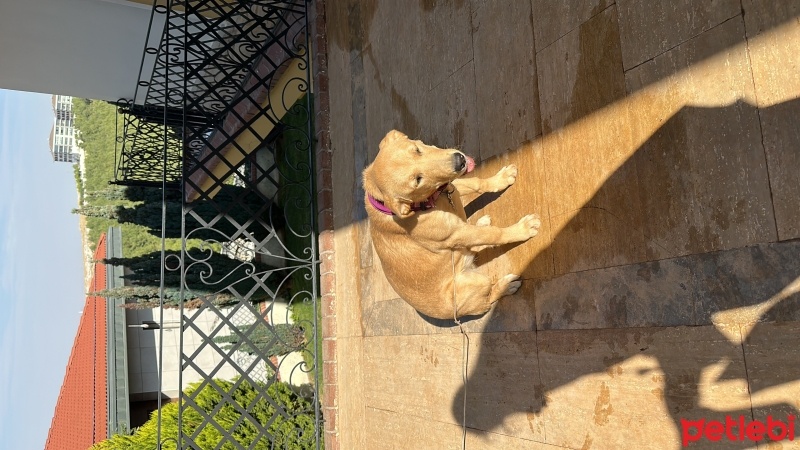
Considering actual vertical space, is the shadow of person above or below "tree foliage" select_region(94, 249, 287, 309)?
below

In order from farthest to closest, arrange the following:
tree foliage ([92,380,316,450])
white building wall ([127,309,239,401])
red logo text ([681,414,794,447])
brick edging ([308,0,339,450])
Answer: white building wall ([127,309,239,401]) < tree foliage ([92,380,316,450]) < brick edging ([308,0,339,450]) < red logo text ([681,414,794,447])

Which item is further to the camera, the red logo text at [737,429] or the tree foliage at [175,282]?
the tree foliage at [175,282]

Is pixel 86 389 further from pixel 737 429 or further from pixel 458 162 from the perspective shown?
pixel 737 429

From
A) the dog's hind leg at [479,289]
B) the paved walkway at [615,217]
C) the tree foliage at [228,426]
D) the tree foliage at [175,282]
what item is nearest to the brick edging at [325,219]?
the paved walkway at [615,217]

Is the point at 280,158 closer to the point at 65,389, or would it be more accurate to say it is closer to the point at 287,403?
the point at 287,403

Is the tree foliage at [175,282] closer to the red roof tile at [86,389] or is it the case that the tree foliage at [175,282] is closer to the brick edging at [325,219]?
the red roof tile at [86,389]

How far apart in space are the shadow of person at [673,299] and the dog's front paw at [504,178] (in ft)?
1.75

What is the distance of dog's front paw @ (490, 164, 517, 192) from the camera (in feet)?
11.7

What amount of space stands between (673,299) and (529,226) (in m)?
1.01

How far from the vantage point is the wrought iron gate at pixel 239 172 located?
634 centimetres

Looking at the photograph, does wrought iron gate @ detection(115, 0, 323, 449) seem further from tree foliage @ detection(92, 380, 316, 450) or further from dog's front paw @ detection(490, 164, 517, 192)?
dog's front paw @ detection(490, 164, 517, 192)

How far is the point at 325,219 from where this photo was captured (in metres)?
5.96

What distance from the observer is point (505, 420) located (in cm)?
351

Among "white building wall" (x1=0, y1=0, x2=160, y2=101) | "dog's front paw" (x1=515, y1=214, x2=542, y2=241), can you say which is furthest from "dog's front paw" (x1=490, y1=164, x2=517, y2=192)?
"white building wall" (x1=0, y1=0, x2=160, y2=101)
